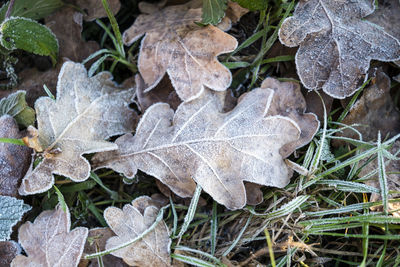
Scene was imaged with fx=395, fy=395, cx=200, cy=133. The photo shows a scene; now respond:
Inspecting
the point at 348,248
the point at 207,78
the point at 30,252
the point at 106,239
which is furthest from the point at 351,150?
the point at 30,252

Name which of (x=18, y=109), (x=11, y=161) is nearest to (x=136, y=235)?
(x=11, y=161)

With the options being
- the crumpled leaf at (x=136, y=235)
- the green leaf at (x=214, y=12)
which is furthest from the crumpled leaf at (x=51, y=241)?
the green leaf at (x=214, y=12)

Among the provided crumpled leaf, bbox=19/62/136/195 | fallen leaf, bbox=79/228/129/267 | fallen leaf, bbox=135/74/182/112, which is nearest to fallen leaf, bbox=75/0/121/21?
crumpled leaf, bbox=19/62/136/195

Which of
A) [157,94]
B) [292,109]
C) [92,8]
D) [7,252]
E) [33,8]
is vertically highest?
[33,8]

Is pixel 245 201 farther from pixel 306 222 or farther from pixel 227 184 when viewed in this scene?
pixel 306 222

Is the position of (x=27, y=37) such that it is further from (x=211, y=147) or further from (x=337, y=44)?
(x=337, y=44)

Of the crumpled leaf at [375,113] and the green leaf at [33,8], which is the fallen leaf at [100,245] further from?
the crumpled leaf at [375,113]
